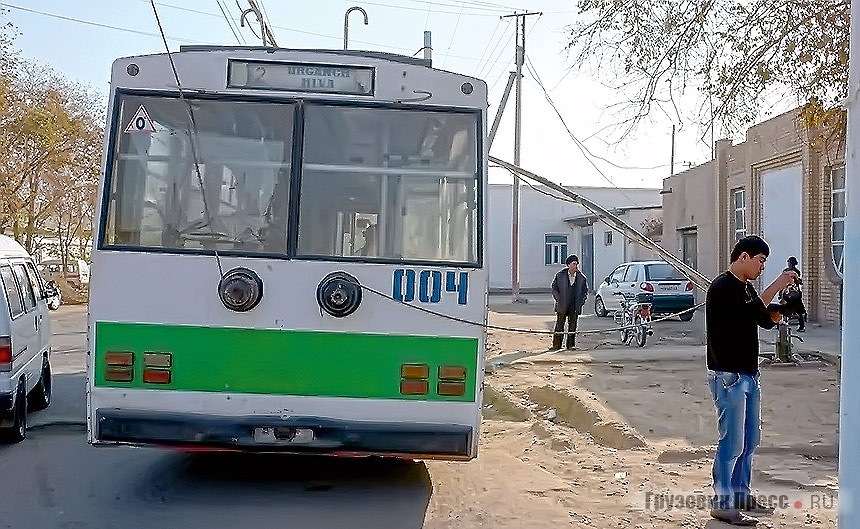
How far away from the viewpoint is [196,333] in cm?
693

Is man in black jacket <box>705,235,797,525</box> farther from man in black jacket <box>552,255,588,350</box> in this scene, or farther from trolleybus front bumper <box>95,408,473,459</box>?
man in black jacket <box>552,255,588,350</box>

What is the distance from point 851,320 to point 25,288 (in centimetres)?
869

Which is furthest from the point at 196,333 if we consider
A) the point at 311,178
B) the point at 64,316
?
the point at 64,316

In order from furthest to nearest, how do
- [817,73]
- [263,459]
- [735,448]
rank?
[817,73]
[263,459]
[735,448]

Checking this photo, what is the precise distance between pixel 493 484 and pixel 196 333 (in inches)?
110

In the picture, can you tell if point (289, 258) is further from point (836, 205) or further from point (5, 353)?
point (836, 205)

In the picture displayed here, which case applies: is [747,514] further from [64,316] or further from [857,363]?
[64,316]

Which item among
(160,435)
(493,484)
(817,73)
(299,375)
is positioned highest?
(817,73)

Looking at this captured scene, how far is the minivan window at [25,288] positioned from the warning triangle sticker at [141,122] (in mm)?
3993

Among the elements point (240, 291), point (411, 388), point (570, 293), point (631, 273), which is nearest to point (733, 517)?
point (411, 388)

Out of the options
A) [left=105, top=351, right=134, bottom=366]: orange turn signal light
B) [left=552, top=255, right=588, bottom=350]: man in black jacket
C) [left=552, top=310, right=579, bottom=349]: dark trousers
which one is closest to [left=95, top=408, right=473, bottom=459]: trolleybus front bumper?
[left=105, top=351, right=134, bottom=366]: orange turn signal light

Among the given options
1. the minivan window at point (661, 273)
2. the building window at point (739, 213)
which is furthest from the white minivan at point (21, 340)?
the building window at point (739, 213)

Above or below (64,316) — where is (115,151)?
above

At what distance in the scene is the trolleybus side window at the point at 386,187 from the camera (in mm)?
7047
